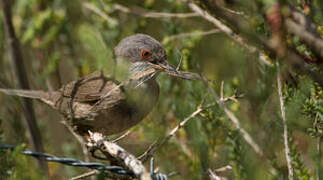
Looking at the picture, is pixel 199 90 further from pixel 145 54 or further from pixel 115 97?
pixel 145 54

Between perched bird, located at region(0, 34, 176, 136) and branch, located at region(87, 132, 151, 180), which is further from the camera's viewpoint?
perched bird, located at region(0, 34, 176, 136)

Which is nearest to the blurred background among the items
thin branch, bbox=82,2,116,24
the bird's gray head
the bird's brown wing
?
thin branch, bbox=82,2,116,24

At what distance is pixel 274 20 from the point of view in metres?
1.88

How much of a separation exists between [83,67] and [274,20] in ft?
13.5

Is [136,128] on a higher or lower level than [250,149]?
lower

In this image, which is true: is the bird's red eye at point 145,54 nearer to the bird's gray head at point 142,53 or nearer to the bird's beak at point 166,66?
the bird's gray head at point 142,53

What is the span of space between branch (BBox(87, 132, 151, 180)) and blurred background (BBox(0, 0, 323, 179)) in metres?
0.21

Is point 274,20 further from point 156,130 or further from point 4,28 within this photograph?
point 4,28

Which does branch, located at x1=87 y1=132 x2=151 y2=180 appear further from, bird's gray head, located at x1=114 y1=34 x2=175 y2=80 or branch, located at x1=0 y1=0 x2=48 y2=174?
branch, located at x1=0 y1=0 x2=48 y2=174

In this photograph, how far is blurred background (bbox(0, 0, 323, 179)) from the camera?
1.95 meters

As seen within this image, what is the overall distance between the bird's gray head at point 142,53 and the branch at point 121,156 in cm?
101

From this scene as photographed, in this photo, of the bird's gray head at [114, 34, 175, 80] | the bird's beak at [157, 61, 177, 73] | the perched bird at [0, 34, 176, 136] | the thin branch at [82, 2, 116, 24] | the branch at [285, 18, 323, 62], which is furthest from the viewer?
the thin branch at [82, 2, 116, 24]

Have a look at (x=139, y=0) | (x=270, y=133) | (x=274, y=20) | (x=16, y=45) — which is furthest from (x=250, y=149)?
(x=16, y=45)

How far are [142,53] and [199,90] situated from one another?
50.7 inches
